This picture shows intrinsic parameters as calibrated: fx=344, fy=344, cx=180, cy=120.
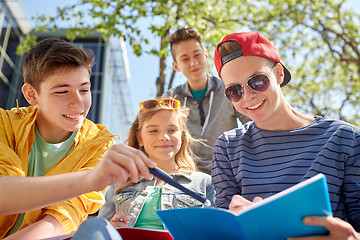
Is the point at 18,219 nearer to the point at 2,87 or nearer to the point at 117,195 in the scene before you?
the point at 117,195

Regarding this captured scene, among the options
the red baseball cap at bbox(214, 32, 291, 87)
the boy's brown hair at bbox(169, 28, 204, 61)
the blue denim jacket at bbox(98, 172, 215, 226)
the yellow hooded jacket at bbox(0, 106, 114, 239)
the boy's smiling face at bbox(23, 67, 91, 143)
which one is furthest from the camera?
the boy's brown hair at bbox(169, 28, 204, 61)

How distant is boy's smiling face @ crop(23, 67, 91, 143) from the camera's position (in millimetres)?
2221

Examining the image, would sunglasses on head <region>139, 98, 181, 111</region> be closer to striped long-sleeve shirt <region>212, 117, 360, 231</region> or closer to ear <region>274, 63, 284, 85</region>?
striped long-sleeve shirt <region>212, 117, 360, 231</region>

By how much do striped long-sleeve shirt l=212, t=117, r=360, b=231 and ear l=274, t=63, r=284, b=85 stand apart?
323 millimetres

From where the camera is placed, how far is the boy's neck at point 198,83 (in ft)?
13.4

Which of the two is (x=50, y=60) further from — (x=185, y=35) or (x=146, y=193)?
(x=185, y=35)

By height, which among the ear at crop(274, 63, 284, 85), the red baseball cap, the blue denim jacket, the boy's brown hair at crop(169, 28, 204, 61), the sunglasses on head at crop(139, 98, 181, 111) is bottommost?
the blue denim jacket

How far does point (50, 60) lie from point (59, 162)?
0.67m

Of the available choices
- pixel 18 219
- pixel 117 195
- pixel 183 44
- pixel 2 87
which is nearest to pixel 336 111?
pixel 183 44

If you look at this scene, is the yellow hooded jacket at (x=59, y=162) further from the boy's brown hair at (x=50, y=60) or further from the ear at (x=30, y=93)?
the boy's brown hair at (x=50, y=60)

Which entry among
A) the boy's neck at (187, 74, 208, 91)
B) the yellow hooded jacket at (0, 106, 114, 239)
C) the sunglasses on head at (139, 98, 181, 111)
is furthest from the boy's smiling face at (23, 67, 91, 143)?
the boy's neck at (187, 74, 208, 91)

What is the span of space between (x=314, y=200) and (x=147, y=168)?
0.58 m

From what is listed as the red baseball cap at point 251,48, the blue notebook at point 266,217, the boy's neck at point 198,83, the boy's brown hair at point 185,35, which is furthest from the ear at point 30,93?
the boy's brown hair at point 185,35

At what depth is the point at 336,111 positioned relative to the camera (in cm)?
1162
